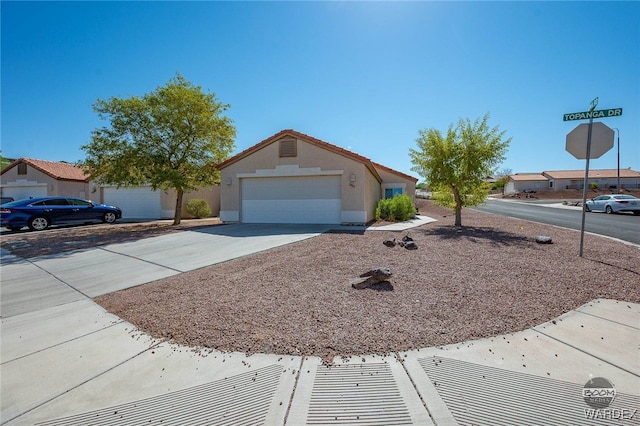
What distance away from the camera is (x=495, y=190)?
68.9 metres

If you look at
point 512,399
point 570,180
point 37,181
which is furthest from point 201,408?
point 570,180

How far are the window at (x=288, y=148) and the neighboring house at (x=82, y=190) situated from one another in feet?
30.6

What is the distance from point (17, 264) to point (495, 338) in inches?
406

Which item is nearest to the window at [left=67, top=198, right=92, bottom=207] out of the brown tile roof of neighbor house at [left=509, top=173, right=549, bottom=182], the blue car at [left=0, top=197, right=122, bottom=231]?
the blue car at [left=0, top=197, right=122, bottom=231]

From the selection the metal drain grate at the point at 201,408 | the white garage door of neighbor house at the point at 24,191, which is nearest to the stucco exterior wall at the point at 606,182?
the metal drain grate at the point at 201,408

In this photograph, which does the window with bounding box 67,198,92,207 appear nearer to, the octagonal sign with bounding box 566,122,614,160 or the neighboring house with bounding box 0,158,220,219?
the neighboring house with bounding box 0,158,220,219

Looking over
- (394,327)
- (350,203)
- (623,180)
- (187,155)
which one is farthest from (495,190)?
(394,327)

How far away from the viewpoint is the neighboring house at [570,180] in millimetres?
53469

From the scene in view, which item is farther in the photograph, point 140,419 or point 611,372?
point 611,372

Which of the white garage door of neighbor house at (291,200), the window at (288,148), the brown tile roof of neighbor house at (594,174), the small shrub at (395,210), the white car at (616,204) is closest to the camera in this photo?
the white garage door of neighbor house at (291,200)

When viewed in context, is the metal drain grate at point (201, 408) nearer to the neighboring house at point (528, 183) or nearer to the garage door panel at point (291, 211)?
the garage door panel at point (291, 211)

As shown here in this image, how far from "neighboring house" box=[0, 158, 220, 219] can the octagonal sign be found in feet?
66.0

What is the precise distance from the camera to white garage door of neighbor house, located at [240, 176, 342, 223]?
13.7m

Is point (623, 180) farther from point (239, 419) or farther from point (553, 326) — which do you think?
point (239, 419)
